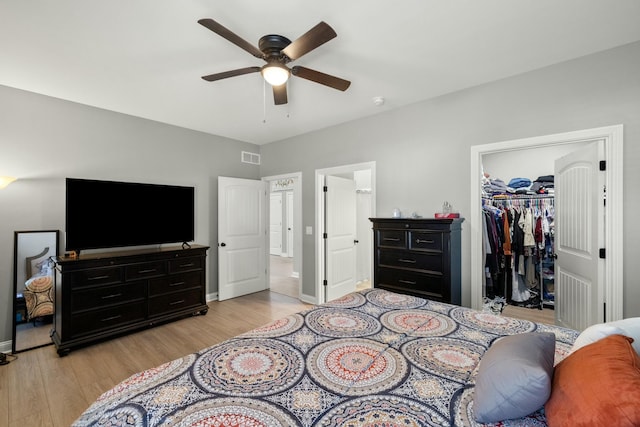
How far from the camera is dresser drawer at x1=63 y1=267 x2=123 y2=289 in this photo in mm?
2768

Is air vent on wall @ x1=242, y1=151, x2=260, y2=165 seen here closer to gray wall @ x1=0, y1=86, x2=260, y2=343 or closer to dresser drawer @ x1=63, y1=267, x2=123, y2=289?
gray wall @ x1=0, y1=86, x2=260, y2=343

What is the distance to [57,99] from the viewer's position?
3117 mm

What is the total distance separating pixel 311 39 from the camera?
5.40 ft

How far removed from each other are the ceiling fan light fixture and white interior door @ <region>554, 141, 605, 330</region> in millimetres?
2567

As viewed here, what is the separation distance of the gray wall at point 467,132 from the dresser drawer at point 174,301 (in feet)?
5.21

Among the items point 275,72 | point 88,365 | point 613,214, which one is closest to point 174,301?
point 88,365

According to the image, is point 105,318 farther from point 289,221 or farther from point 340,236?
point 289,221

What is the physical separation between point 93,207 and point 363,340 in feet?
10.7

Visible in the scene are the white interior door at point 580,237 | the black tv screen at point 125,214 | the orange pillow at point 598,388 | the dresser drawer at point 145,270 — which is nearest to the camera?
the orange pillow at point 598,388

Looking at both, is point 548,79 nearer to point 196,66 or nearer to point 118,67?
point 196,66

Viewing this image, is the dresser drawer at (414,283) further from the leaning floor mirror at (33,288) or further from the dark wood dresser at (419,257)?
the leaning floor mirror at (33,288)

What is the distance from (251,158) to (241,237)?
55.7 inches

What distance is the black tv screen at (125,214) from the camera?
2994 millimetres

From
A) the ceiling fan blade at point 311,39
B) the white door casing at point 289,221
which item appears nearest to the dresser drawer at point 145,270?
the ceiling fan blade at point 311,39
